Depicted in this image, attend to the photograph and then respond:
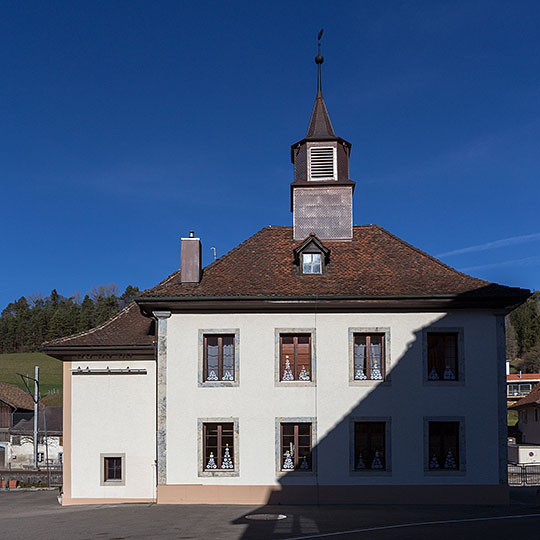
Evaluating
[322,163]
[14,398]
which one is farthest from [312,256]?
[14,398]

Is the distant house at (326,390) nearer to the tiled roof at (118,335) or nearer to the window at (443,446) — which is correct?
the window at (443,446)

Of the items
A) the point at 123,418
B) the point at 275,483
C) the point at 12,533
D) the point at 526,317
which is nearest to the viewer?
the point at 12,533

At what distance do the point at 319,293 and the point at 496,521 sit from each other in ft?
26.9

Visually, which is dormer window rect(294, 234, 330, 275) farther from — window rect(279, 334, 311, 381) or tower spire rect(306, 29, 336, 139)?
tower spire rect(306, 29, 336, 139)

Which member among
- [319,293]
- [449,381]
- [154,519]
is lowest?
[154,519]

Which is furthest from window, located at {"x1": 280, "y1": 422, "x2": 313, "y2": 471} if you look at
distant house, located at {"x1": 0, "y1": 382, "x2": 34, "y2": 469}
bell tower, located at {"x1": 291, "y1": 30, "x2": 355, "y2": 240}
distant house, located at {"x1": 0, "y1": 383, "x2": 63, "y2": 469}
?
distant house, located at {"x1": 0, "y1": 382, "x2": 34, "y2": 469}

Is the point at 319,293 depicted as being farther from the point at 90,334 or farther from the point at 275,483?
the point at 90,334

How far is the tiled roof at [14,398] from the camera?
7006cm

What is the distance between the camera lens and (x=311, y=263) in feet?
78.0

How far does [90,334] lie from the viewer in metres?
24.9

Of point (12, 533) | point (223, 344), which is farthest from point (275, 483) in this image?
point (12, 533)

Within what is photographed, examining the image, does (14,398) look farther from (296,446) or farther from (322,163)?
(296,446)

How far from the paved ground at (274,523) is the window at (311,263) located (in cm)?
747

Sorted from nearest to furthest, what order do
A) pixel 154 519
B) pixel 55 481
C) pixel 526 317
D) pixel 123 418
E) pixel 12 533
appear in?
pixel 12 533, pixel 154 519, pixel 123 418, pixel 55 481, pixel 526 317
